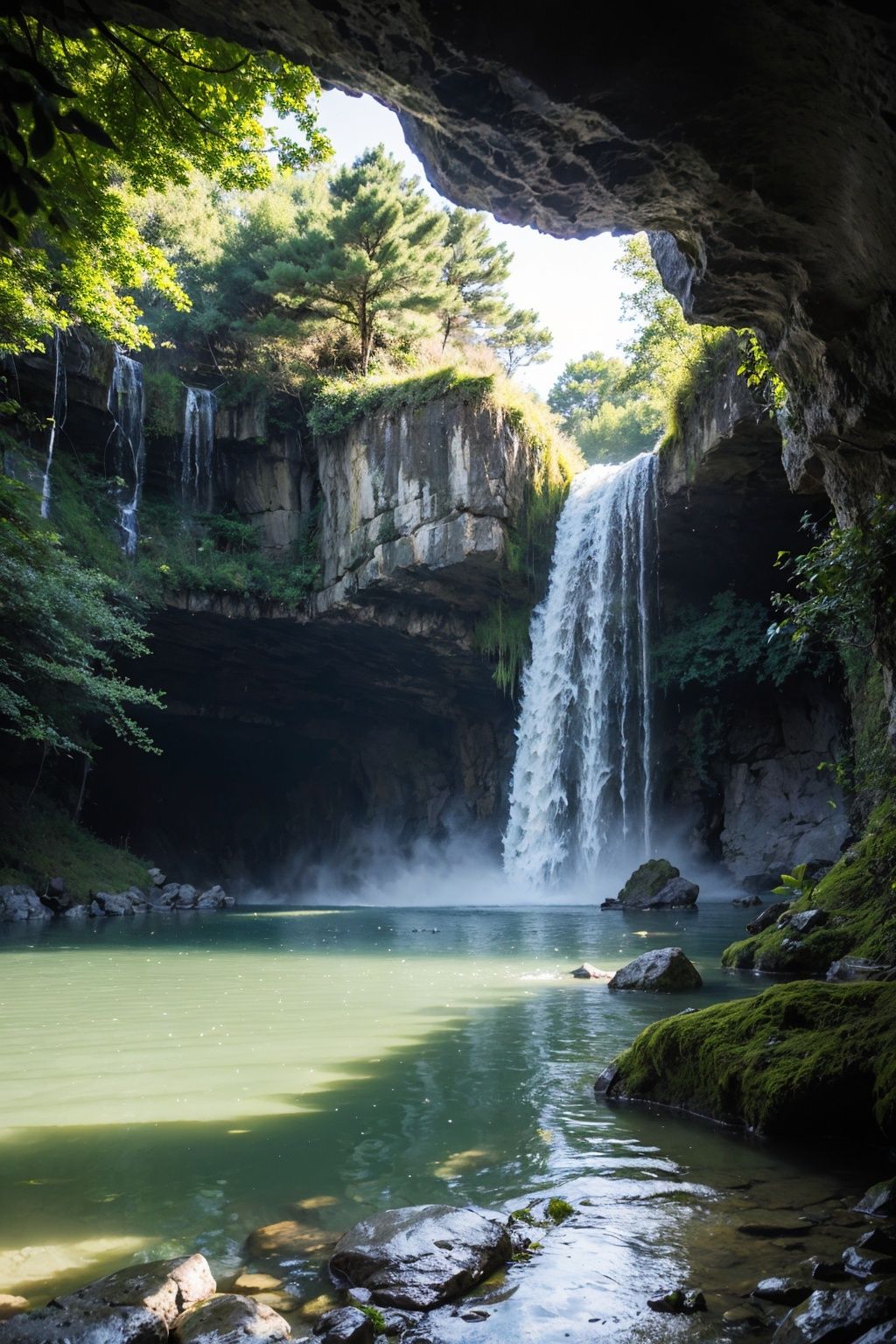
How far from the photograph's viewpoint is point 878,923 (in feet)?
24.5

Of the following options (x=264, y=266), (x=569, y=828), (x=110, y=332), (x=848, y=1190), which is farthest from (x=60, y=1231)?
(x=264, y=266)

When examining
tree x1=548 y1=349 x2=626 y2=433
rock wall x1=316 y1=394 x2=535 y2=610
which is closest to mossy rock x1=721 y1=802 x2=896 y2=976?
rock wall x1=316 y1=394 x2=535 y2=610

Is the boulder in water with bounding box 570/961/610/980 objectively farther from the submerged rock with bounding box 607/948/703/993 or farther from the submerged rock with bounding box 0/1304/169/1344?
the submerged rock with bounding box 0/1304/169/1344

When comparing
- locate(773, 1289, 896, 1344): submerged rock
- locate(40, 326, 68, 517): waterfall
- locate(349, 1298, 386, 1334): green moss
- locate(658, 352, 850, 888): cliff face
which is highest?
locate(40, 326, 68, 517): waterfall

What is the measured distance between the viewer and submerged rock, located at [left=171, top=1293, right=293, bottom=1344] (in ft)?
8.24

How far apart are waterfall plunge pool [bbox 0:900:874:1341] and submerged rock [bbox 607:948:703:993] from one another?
0.70ft

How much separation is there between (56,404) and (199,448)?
177 inches

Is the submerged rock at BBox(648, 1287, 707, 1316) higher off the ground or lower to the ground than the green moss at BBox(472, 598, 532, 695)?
lower

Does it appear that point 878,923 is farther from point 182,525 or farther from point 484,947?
point 182,525

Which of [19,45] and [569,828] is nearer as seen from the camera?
[19,45]

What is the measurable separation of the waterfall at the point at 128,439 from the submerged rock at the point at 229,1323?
21452 millimetres

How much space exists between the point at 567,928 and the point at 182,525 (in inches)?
601

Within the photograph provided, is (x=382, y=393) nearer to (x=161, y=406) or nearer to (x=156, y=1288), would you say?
(x=161, y=406)

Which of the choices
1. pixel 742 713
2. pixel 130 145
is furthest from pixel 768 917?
pixel 742 713
